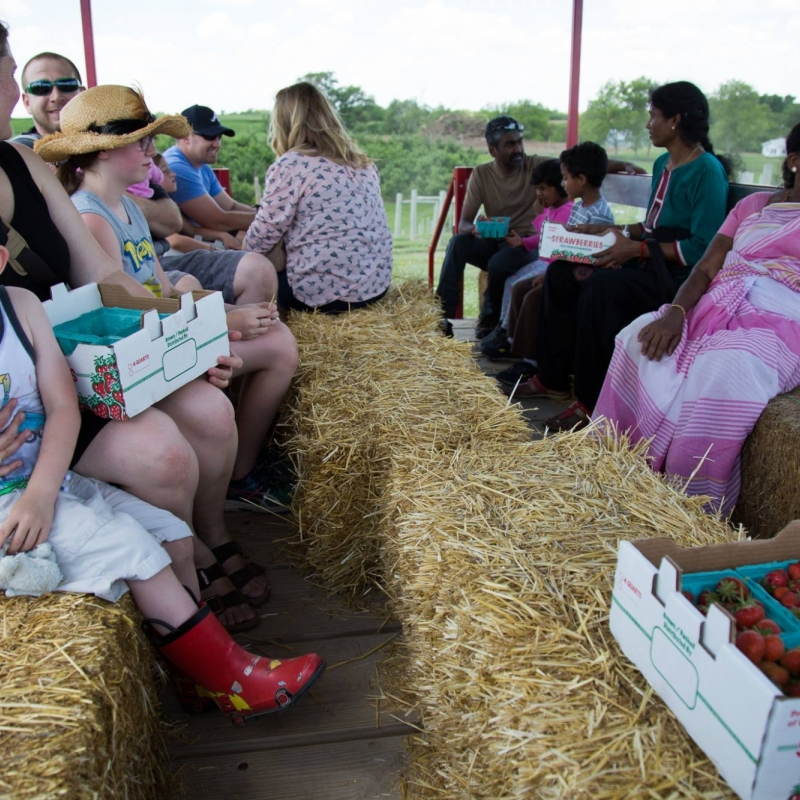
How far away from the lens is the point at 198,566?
6.63 ft

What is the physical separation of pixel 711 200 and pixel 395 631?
8.04ft

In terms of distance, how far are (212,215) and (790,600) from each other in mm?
3566

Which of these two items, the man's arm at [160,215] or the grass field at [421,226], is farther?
the grass field at [421,226]

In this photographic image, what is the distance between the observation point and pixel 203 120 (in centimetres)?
385

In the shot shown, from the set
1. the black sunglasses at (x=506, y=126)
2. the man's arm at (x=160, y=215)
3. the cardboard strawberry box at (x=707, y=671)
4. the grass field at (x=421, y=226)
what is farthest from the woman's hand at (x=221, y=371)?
the grass field at (x=421, y=226)

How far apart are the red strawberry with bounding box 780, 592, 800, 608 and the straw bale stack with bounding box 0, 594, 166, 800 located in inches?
42.4

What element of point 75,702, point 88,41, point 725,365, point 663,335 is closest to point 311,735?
point 75,702

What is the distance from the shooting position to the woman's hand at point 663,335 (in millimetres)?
2590

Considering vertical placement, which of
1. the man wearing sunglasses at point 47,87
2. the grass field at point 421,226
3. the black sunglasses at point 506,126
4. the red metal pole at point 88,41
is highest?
the red metal pole at point 88,41

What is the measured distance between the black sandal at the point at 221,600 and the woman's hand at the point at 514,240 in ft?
10.9

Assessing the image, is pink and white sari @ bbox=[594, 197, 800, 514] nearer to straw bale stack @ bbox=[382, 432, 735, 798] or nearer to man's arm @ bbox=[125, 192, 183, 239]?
straw bale stack @ bbox=[382, 432, 735, 798]

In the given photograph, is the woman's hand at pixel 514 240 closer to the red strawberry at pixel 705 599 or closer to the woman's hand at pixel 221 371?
the woman's hand at pixel 221 371

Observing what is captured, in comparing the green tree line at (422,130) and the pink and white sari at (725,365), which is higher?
the green tree line at (422,130)

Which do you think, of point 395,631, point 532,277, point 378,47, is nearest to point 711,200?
point 532,277
